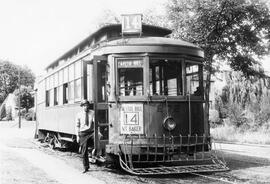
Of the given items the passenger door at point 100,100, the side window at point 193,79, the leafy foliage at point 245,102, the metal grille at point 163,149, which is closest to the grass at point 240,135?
the leafy foliage at point 245,102

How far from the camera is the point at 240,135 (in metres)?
20.2

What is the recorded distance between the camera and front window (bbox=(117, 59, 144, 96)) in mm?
9141

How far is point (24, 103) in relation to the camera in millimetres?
60469

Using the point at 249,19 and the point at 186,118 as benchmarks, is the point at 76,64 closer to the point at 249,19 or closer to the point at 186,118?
the point at 186,118

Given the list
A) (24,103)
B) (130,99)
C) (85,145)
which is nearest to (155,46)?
(130,99)

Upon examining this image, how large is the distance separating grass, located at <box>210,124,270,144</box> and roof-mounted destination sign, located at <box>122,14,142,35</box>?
10290mm

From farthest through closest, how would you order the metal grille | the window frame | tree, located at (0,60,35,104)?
1. tree, located at (0,60,35,104)
2. the window frame
3. the metal grille

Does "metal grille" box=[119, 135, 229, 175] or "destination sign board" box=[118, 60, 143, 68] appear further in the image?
"destination sign board" box=[118, 60, 143, 68]

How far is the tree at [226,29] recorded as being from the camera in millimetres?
19172

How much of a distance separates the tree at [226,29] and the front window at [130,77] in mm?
9868

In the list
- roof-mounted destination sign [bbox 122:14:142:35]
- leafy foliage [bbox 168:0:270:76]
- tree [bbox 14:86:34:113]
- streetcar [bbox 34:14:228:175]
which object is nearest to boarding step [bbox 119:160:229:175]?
streetcar [bbox 34:14:228:175]

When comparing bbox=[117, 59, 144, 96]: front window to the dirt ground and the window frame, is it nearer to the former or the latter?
the window frame

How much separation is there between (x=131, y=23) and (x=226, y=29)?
36.5 feet

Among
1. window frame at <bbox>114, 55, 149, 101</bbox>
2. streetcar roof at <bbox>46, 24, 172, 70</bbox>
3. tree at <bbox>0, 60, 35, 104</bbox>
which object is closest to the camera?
window frame at <bbox>114, 55, 149, 101</bbox>
